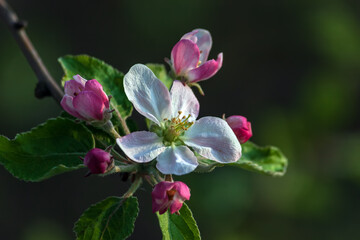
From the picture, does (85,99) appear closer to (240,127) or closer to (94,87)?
(94,87)

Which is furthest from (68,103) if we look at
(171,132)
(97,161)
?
(171,132)

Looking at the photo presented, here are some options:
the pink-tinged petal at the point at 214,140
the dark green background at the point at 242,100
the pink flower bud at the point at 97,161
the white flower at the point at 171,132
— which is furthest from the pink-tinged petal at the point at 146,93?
the dark green background at the point at 242,100

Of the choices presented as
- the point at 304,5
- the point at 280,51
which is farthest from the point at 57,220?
the point at 304,5

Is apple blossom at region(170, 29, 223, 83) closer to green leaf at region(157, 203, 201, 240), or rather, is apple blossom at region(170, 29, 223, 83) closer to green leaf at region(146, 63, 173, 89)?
green leaf at region(146, 63, 173, 89)

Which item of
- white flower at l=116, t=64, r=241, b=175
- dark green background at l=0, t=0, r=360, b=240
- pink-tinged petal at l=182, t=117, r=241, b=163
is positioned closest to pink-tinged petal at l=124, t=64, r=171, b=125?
white flower at l=116, t=64, r=241, b=175

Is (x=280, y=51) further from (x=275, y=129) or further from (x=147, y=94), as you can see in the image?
(x=147, y=94)

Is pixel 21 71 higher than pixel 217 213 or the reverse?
higher
